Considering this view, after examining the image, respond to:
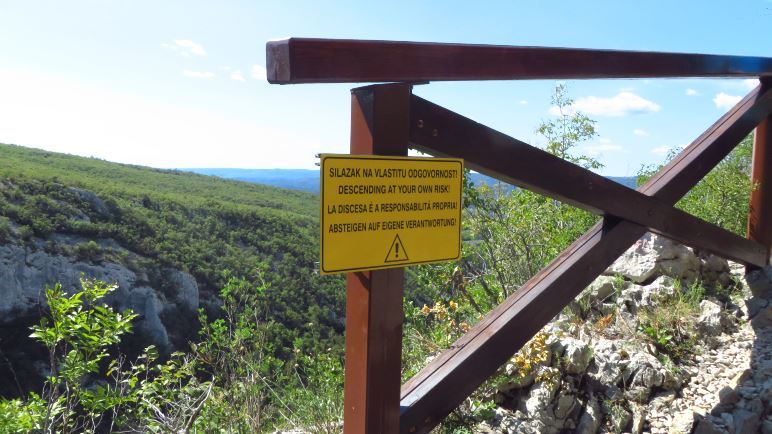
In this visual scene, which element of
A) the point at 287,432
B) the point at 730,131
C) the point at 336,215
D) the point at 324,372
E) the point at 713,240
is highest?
the point at 730,131

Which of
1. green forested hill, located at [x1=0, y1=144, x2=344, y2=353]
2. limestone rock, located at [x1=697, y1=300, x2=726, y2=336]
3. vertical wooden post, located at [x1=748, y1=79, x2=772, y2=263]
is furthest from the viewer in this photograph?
green forested hill, located at [x1=0, y1=144, x2=344, y2=353]

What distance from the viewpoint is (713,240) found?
11.0 feet

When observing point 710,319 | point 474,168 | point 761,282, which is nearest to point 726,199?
point 761,282

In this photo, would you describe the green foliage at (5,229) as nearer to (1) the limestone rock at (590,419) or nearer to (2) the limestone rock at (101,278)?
(2) the limestone rock at (101,278)

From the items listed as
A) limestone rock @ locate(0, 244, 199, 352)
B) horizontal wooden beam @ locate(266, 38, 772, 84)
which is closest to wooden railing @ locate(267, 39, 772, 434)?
horizontal wooden beam @ locate(266, 38, 772, 84)

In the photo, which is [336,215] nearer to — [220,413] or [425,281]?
[220,413]

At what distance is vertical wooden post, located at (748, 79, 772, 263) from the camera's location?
12.8 feet

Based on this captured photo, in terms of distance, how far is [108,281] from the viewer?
25.8 m

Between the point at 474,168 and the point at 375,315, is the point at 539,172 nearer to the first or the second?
the point at 474,168

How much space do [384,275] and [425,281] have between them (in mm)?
2889

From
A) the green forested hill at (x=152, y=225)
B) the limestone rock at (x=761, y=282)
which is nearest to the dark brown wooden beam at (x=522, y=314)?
the limestone rock at (x=761, y=282)

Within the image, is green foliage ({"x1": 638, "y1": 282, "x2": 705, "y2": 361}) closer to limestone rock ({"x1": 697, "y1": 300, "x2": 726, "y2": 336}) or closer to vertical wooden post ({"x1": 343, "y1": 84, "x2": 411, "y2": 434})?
limestone rock ({"x1": 697, "y1": 300, "x2": 726, "y2": 336})

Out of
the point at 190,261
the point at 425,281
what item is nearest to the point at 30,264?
the point at 190,261

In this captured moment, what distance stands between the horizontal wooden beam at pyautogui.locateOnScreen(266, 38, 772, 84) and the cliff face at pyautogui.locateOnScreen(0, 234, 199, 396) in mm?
23854
